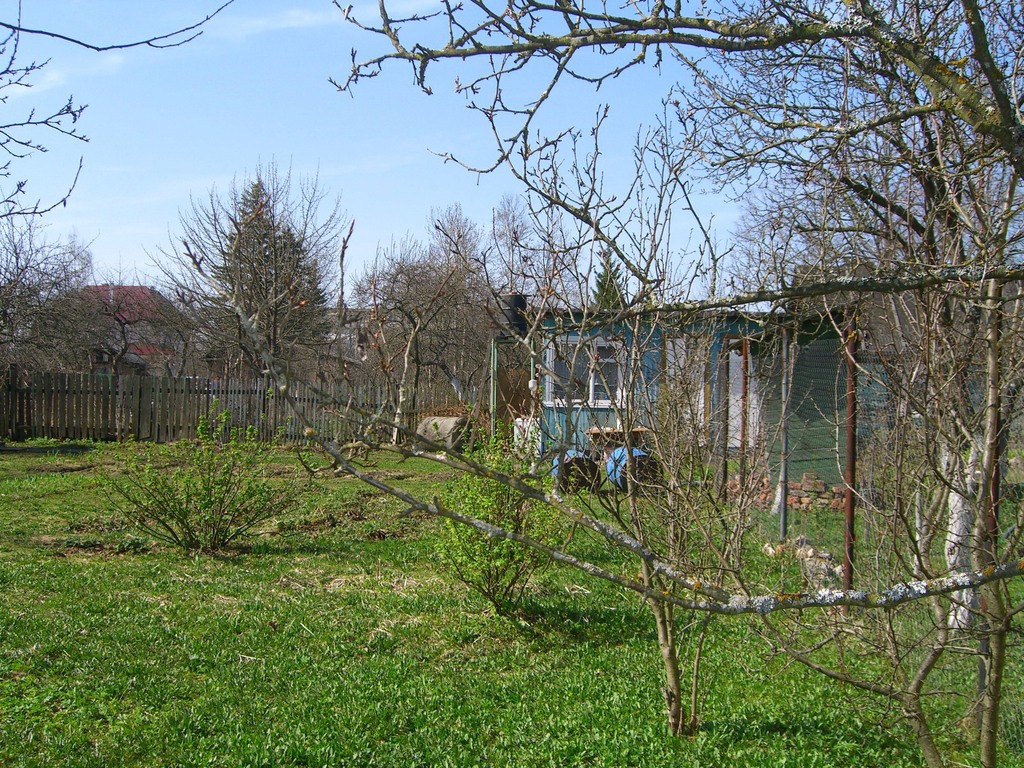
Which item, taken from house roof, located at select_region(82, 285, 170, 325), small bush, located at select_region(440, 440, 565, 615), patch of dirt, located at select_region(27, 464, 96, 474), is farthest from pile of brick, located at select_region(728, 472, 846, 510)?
house roof, located at select_region(82, 285, 170, 325)

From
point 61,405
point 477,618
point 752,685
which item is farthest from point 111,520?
point 61,405

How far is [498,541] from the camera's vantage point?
6.56 m

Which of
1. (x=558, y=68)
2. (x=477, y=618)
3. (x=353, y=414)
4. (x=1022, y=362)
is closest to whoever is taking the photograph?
(x=353, y=414)

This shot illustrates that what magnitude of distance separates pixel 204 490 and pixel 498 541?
345cm

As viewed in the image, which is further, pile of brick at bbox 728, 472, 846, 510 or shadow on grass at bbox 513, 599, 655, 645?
pile of brick at bbox 728, 472, 846, 510

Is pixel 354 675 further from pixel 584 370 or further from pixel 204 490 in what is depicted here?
pixel 204 490

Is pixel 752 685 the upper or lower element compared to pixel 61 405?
lower

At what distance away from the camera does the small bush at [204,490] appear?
859 centimetres

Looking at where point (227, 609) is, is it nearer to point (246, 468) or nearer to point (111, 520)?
point (246, 468)

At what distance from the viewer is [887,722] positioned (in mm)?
4359

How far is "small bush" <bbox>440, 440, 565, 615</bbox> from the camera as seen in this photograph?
658 centimetres

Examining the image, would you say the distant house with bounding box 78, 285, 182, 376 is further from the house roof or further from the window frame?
the window frame

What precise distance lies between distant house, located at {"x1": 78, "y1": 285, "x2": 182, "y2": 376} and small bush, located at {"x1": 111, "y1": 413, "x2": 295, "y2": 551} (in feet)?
55.9

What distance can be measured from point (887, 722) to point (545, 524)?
9.90ft
